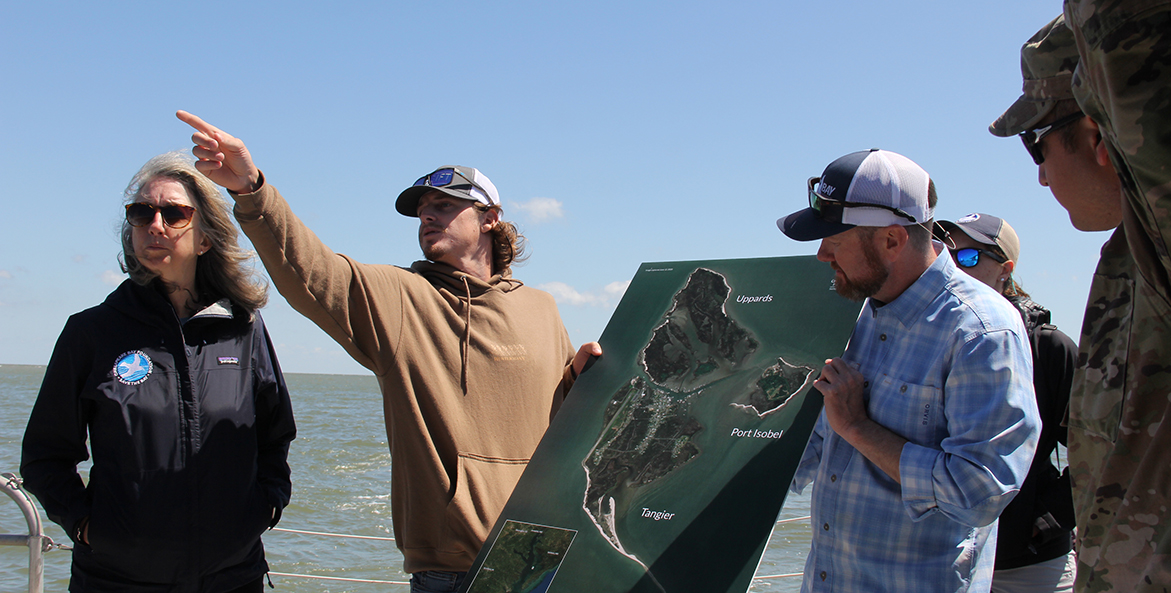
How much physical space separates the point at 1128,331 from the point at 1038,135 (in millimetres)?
349

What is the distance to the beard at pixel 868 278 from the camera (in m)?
2.17

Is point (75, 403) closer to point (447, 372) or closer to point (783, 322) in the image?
point (447, 372)

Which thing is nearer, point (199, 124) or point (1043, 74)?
point (1043, 74)

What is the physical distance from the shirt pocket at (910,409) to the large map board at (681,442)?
155 mm

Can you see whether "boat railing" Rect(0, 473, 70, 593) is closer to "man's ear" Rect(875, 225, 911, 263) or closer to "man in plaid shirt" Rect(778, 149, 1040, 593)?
"man in plaid shirt" Rect(778, 149, 1040, 593)

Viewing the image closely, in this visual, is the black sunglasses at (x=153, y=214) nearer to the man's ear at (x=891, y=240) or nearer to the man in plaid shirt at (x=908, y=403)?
the man in plaid shirt at (x=908, y=403)

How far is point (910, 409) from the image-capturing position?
80.1 inches

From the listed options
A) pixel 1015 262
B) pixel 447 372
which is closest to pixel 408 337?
pixel 447 372

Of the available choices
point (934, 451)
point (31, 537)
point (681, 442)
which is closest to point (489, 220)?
point (681, 442)

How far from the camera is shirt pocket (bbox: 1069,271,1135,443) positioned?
4.20 feet

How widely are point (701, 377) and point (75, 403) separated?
2030 mm

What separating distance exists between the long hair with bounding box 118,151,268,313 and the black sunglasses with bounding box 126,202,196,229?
2.6 inches

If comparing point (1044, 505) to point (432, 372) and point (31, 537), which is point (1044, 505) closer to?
point (432, 372)

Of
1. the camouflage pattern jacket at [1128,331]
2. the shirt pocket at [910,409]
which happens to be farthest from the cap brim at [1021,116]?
the shirt pocket at [910,409]
